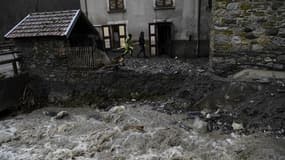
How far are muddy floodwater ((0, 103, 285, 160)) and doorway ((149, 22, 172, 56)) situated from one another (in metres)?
5.47

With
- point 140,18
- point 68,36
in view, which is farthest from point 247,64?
point 140,18

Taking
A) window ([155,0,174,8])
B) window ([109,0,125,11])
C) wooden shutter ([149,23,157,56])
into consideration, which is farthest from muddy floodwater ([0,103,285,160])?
window ([109,0,125,11])

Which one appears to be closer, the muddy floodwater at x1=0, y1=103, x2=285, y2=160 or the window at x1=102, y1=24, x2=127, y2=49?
the muddy floodwater at x1=0, y1=103, x2=285, y2=160

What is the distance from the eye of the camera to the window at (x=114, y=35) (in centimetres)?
1287

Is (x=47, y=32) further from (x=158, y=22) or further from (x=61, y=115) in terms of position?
(x=158, y=22)

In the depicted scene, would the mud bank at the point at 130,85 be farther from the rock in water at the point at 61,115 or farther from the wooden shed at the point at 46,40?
the rock in water at the point at 61,115

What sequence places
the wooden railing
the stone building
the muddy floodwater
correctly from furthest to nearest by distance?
the stone building
the wooden railing
the muddy floodwater

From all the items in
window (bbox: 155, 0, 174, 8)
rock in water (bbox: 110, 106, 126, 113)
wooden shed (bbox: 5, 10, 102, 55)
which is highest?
window (bbox: 155, 0, 174, 8)

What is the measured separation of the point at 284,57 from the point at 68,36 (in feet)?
21.3

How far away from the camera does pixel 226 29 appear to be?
7.08 metres

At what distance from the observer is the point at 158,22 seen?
1222 centimetres

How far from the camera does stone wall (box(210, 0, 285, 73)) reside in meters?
6.52

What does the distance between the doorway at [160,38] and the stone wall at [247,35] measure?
5.18m

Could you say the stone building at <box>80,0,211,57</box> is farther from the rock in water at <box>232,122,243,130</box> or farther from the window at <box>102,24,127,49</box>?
the rock in water at <box>232,122,243,130</box>
